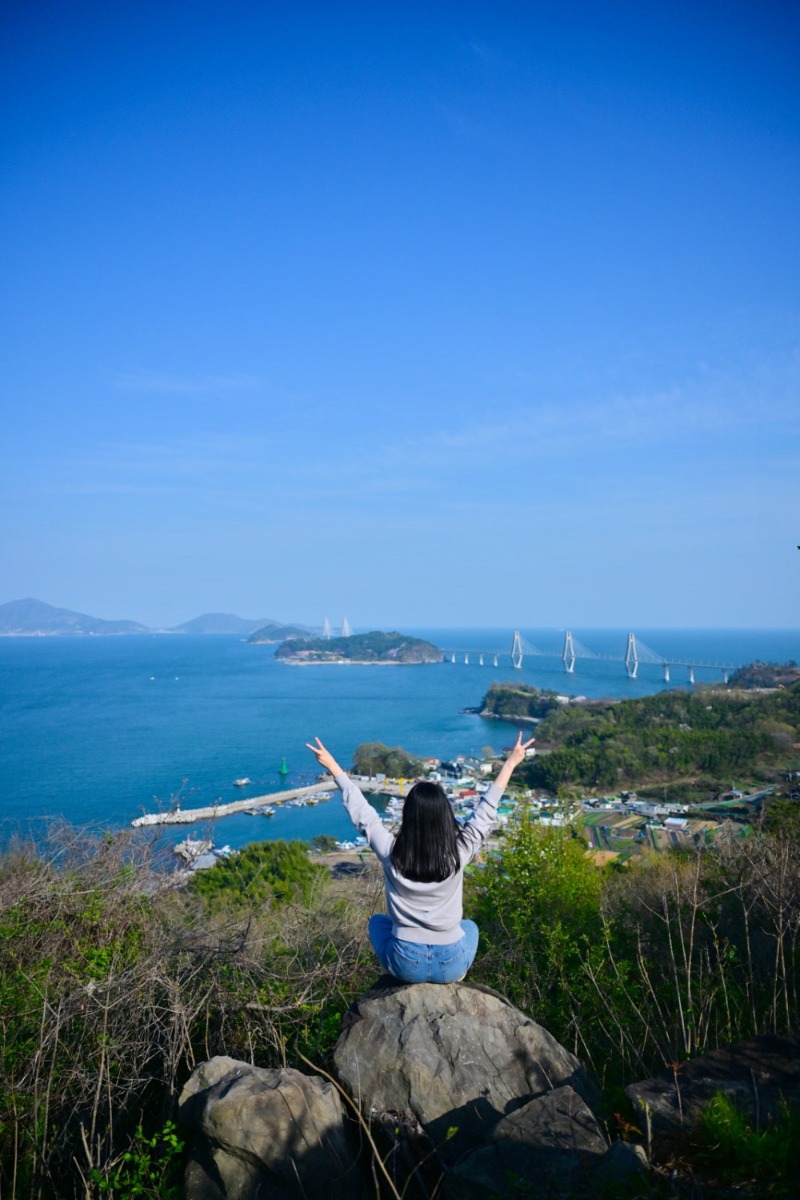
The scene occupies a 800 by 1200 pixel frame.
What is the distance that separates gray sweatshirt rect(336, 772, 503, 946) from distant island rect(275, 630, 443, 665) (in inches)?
3621

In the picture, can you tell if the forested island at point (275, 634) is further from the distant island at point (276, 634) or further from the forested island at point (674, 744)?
the forested island at point (674, 744)

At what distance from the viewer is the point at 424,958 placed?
234 cm

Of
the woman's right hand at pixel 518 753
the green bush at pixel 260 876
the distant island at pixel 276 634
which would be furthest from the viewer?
the distant island at pixel 276 634

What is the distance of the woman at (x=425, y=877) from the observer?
221 centimetres

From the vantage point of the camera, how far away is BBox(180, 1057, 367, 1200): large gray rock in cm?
197

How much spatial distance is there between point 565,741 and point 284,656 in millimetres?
71808

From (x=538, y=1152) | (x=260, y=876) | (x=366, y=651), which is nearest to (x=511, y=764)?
(x=538, y=1152)

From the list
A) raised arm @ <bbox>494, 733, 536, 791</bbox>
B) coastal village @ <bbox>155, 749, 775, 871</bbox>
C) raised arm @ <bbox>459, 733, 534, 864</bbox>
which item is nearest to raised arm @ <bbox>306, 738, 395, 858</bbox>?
raised arm @ <bbox>459, 733, 534, 864</bbox>

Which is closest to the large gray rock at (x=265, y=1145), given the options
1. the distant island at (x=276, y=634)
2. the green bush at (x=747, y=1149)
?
the green bush at (x=747, y=1149)

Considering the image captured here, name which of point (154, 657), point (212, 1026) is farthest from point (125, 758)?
point (154, 657)

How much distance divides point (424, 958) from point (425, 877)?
328mm

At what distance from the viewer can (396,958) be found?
2363mm

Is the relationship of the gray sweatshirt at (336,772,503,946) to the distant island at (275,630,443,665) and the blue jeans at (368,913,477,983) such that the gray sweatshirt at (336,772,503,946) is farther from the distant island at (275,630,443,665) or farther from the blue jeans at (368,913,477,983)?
the distant island at (275,630,443,665)

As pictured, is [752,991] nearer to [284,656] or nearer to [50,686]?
[50,686]
